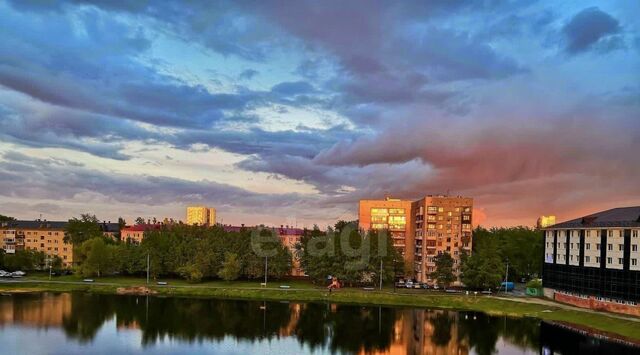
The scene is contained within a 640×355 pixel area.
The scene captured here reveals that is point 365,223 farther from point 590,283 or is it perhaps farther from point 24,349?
point 24,349

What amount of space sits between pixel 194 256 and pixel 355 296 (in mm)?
33837

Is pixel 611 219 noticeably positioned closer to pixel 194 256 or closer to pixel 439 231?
pixel 439 231

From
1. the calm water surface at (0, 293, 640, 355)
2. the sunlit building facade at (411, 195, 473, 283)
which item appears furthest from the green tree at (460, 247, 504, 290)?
the calm water surface at (0, 293, 640, 355)

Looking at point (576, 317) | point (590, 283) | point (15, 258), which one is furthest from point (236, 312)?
point (15, 258)

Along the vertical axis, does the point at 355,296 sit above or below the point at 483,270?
below

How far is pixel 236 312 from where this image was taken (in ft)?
242

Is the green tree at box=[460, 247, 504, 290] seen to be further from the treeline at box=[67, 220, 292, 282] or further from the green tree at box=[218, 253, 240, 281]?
the green tree at box=[218, 253, 240, 281]

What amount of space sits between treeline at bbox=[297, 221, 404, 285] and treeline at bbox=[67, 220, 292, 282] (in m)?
7.72

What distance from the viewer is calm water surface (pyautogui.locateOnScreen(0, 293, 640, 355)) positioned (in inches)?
2063

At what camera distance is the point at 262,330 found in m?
61.2

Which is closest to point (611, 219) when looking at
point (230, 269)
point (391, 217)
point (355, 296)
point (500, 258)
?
point (500, 258)

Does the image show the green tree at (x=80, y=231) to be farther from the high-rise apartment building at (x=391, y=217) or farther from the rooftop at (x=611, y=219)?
the rooftop at (x=611, y=219)

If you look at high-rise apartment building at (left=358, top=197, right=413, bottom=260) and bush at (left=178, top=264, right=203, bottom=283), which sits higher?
high-rise apartment building at (left=358, top=197, right=413, bottom=260)

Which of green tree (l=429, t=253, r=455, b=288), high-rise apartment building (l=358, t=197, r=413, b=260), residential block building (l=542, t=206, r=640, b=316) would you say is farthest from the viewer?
high-rise apartment building (l=358, t=197, r=413, b=260)
